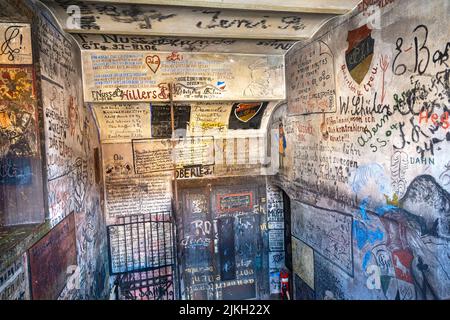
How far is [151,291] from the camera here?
4465 mm

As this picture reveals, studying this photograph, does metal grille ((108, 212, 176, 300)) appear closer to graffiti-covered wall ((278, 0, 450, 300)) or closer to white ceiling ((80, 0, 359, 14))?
graffiti-covered wall ((278, 0, 450, 300))

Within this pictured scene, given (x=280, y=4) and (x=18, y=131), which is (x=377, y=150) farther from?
(x=18, y=131)

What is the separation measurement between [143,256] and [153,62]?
3.02 m

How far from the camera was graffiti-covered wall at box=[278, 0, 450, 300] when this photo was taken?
178 centimetres

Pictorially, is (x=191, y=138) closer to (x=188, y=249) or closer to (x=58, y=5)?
(x=188, y=249)

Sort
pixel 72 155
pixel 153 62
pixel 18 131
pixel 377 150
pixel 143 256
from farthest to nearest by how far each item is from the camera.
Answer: pixel 143 256 < pixel 153 62 < pixel 72 155 < pixel 377 150 < pixel 18 131

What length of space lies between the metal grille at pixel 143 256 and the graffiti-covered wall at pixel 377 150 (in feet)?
7.63

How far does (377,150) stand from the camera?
7.37 ft

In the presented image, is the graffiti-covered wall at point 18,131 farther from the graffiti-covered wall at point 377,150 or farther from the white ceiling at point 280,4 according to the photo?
the graffiti-covered wall at point 377,150

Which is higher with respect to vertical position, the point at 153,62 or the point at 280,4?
the point at 280,4

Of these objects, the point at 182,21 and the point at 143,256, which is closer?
the point at 182,21

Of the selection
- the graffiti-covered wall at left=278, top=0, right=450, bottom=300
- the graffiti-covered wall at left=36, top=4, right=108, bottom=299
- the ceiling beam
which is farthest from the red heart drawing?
the graffiti-covered wall at left=278, top=0, right=450, bottom=300

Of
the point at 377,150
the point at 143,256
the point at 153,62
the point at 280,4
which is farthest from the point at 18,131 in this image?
the point at 143,256

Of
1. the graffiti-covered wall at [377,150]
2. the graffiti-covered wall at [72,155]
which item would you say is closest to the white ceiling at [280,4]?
the graffiti-covered wall at [377,150]
